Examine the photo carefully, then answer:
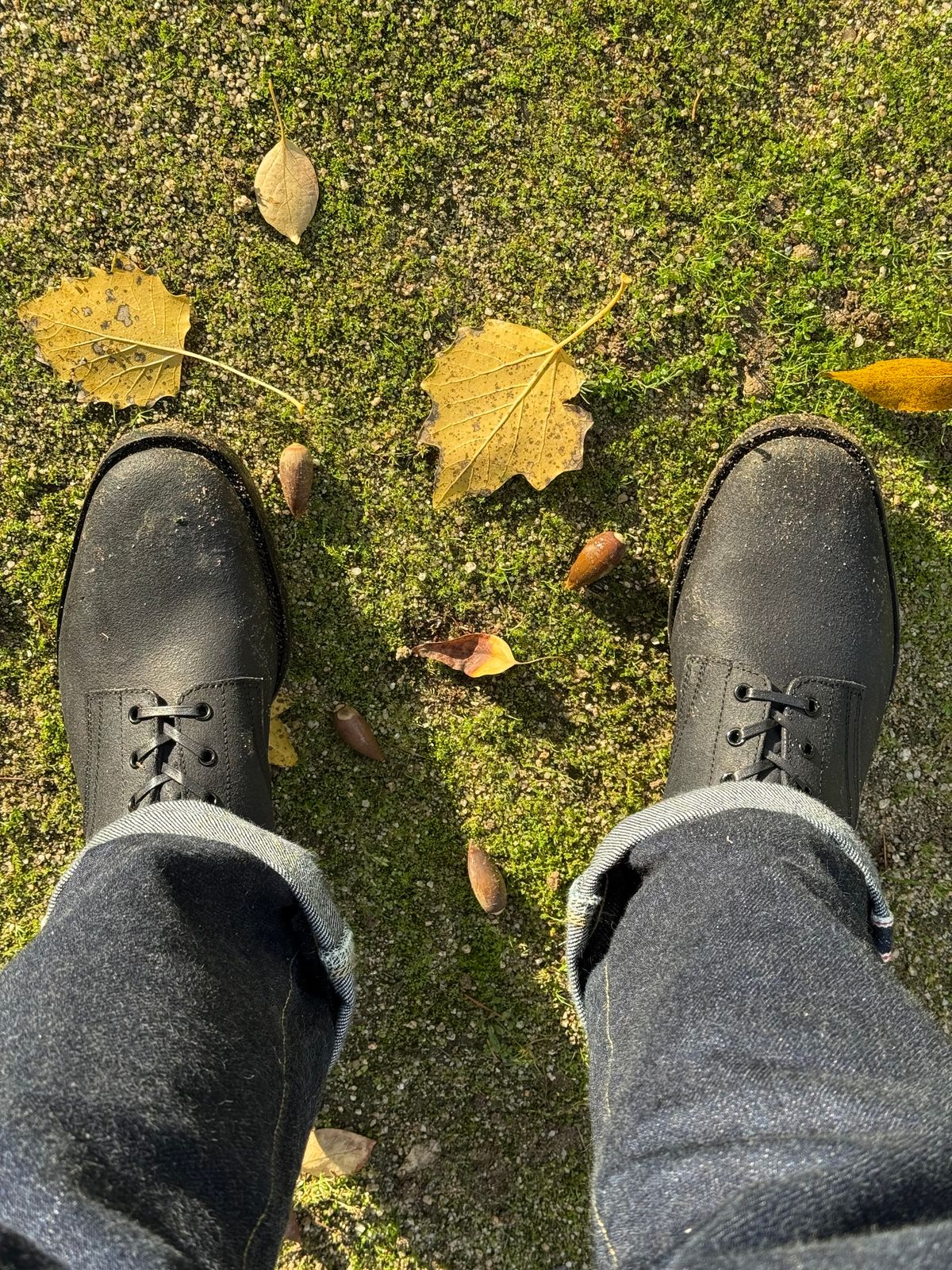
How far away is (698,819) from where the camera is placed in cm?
153

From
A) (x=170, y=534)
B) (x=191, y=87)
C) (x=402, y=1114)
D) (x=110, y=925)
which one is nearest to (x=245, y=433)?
(x=170, y=534)

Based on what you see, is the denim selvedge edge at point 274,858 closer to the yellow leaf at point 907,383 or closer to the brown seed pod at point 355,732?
the brown seed pod at point 355,732

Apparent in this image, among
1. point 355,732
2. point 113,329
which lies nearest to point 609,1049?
point 355,732

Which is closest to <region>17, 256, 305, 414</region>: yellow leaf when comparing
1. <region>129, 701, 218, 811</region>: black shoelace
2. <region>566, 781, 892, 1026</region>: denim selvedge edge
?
<region>129, 701, 218, 811</region>: black shoelace

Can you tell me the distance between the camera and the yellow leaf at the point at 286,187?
5.93 feet

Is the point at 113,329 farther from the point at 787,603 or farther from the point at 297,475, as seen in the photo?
the point at 787,603

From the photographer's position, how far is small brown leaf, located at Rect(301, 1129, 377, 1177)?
188cm

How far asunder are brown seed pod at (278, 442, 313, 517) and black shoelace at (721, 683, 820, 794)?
1.00 m

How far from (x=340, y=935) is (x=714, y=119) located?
1.81 metres

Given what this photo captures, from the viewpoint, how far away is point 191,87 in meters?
1.81

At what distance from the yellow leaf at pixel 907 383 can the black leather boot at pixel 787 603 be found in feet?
0.41

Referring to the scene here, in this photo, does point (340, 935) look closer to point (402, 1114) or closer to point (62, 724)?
point (402, 1114)

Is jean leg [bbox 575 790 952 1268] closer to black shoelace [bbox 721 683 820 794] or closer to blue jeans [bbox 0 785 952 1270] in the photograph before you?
blue jeans [bbox 0 785 952 1270]

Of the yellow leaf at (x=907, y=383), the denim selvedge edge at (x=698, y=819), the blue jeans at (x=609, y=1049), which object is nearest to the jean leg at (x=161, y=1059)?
the blue jeans at (x=609, y=1049)
